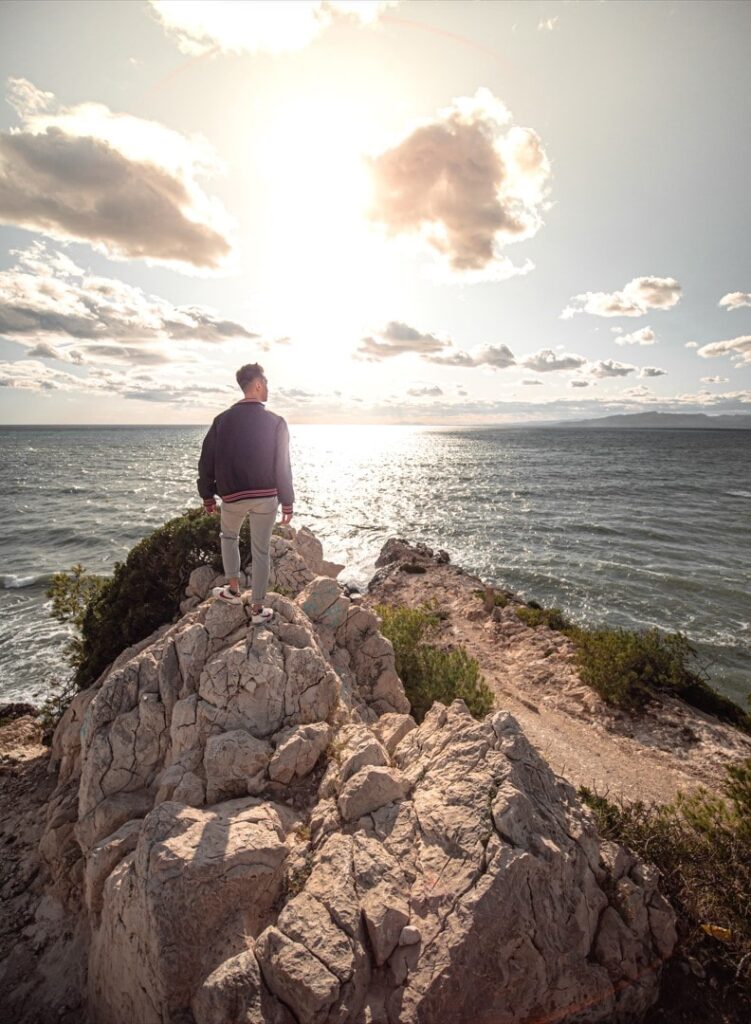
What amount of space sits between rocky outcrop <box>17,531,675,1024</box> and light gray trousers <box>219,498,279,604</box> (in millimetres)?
978

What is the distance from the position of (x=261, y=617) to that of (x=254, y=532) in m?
1.43

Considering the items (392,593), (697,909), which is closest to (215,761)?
(697,909)

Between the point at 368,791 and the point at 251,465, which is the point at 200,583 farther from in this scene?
the point at 368,791

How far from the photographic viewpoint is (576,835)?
492cm

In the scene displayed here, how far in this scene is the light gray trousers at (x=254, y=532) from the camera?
675cm

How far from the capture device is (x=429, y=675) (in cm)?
1149

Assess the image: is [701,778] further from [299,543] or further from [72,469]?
[72,469]

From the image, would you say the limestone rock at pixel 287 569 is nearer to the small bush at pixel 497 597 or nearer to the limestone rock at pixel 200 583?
the limestone rock at pixel 200 583

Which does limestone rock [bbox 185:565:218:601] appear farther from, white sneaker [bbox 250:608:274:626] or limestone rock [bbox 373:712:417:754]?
limestone rock [bbox 373:712:417:754]

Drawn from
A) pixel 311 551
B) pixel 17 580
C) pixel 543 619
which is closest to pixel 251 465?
pixel 311 551

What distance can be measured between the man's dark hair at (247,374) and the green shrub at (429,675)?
8229mm

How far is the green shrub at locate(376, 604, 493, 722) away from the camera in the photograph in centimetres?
1068

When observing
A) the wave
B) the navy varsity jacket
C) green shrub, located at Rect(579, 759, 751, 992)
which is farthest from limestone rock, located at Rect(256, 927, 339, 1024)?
the wave

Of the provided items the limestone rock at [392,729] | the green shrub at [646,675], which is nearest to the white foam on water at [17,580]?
the limestone rock at [392,729]
